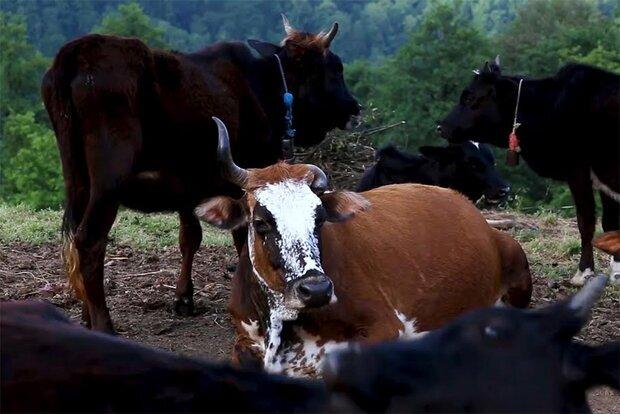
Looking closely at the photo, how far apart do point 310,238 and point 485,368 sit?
2.74 metres

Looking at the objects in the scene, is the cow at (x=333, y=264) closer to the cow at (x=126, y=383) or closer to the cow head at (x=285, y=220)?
the cow head at (x=285, y=220)

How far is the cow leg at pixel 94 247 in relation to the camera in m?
6.62

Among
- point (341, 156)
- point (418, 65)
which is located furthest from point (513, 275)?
point (418, 65)

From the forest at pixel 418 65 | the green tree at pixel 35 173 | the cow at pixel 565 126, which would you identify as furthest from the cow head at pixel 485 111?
the green tree at pixel 35 173

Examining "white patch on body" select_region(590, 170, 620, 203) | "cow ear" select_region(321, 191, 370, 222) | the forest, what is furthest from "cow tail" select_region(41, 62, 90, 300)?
the forest

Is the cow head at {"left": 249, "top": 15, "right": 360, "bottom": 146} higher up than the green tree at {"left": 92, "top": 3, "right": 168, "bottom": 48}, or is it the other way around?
the cow head at {"left": 249, "top": 15, "right": 360, "bottom": 146}

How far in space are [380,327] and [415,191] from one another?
51.6 inches

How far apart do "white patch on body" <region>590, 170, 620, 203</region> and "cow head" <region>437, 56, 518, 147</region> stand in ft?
4.00

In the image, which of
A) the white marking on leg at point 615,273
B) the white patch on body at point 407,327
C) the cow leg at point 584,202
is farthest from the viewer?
the cow leg at point 584,202

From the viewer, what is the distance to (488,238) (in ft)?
21.3

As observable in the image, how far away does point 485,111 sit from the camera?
35.8ft

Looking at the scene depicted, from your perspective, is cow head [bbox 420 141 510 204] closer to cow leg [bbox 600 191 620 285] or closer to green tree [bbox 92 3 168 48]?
cow leg [bbox 600 191 620 285]

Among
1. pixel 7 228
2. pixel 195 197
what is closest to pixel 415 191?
pixel 195 197

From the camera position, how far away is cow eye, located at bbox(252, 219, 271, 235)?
527cm
